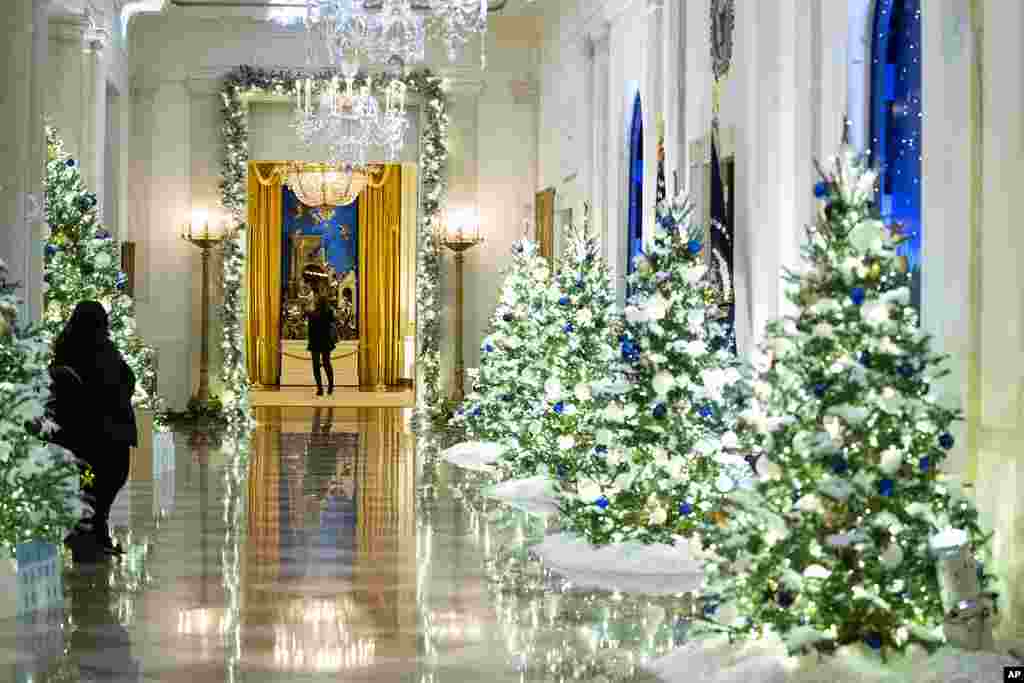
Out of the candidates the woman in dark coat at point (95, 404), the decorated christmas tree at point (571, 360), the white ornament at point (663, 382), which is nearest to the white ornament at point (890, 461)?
the white ornament at point (663, 382)

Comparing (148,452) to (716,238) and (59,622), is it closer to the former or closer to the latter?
(716,238)

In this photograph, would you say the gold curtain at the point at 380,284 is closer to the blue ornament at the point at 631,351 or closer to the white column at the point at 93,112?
the white column at the point at 93,112

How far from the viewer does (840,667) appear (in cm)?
646

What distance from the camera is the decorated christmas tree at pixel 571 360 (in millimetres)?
12969

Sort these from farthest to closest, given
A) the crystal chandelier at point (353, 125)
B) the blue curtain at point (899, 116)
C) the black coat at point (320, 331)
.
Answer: the black coat at point (320, 331)
the crystal chandelier at point (353, 125)
the blue curtain at point (899, 116)

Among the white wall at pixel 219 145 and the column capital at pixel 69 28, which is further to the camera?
the white wall at pixel 219 145

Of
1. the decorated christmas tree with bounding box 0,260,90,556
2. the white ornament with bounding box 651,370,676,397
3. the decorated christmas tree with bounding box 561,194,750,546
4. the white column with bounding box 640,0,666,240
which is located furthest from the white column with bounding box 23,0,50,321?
the white column with bounding box 640,0,666,240

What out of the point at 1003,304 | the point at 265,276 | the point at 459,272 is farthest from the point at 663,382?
the point at 265,276

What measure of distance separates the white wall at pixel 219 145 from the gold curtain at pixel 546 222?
2.95 ft

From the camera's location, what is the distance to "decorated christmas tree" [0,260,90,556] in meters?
8.74

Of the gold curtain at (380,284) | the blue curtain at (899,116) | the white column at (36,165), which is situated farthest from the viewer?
the gold curtain at (380,284)

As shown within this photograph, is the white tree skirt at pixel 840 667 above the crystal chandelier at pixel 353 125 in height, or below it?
below

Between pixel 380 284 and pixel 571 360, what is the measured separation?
1883 centimetres

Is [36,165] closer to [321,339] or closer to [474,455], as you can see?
[474,455]
